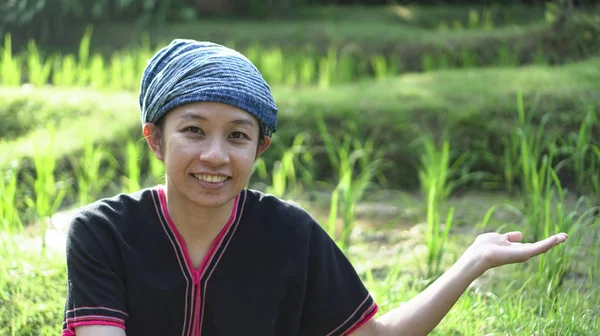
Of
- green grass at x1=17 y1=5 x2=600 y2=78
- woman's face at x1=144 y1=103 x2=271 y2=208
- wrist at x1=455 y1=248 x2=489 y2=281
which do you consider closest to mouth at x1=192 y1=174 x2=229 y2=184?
woman's face at x1=144 y1=103 x2=271 y2=208

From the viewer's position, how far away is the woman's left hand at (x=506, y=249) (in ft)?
6.59

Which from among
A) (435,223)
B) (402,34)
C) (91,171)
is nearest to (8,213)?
(91,171)

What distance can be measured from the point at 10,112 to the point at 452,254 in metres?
2.99

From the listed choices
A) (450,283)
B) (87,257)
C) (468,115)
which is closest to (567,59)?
(468,115)

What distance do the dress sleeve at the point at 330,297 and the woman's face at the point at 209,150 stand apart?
0.28 m

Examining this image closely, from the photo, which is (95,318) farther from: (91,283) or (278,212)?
(278,212)

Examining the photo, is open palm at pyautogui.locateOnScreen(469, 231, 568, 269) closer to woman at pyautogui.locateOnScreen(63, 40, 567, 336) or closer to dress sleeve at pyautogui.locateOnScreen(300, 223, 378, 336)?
woman at pyautogui.locateOnScreen(63, 40, 567, 336)

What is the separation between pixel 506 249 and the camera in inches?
80.5

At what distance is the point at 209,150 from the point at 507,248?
0.75 metres

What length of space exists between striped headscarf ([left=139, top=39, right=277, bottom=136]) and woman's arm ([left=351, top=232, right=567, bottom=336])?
22.4 inches

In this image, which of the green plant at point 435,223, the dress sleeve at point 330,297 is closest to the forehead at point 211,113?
the dress sleeve at point 330,297

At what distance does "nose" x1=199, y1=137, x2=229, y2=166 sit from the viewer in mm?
1972

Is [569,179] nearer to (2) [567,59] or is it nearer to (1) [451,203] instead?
(1) [451,203]

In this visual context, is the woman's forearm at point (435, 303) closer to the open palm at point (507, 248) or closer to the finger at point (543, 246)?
the open palm at point (507, 248)
